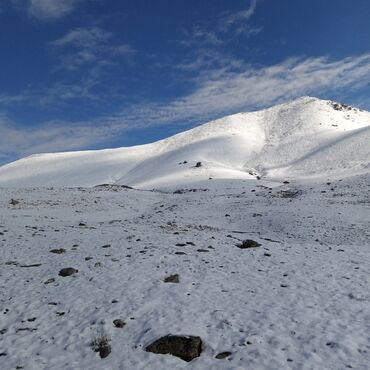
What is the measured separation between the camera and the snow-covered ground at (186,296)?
8.64 m

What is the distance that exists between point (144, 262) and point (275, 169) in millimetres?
65301

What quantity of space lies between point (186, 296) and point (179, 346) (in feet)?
9.42

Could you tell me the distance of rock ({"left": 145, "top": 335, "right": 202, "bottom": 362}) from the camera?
28.4 ft

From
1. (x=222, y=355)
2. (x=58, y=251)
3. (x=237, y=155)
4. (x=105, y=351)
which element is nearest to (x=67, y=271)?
(x=58, y=251)

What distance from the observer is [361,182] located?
40719 mm

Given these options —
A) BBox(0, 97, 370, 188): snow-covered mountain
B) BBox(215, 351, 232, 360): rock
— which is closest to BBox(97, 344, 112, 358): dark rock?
BBox(215, 351, 232, 360): rock

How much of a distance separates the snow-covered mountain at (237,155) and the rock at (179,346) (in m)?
51.0

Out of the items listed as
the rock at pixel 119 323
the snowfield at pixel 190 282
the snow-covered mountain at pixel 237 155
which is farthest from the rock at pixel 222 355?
the snow-covered mountain at pixel 237 155

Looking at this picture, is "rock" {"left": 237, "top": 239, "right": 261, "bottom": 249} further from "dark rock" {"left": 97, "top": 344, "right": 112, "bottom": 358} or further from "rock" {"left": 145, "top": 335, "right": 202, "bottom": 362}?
"dark rock" {"left": 97, "top": 344, "right": 112, "bottom": 358}

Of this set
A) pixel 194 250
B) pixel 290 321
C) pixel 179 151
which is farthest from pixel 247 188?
pixel 179 151

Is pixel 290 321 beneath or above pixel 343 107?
beneath

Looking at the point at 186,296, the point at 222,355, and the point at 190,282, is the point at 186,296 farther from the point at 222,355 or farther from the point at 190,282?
the point at 222,355

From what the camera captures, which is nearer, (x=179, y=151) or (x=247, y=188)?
(x=247, y=188)

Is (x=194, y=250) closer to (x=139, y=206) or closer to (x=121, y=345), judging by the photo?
(x=121, y=345)
